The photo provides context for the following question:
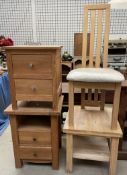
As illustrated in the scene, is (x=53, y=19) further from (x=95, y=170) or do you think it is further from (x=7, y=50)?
(x=95, y=170)

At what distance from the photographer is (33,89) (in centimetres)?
129

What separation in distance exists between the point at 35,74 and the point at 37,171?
2.88 ft

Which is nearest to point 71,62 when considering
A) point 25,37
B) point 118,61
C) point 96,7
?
point 118,61

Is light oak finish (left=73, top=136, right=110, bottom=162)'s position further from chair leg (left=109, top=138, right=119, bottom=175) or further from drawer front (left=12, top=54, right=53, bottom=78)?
drawer front (left=12, top=54, right=53, bottom=78)

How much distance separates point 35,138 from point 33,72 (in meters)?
0.58

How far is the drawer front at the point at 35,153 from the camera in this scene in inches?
57.7

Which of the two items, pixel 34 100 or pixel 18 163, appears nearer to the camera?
pixel 34 100

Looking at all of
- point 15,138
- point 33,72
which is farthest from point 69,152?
point 33,72

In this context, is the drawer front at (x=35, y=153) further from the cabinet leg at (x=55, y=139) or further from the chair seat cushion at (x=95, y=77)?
the chair seat cushion at (x=95, y=77)

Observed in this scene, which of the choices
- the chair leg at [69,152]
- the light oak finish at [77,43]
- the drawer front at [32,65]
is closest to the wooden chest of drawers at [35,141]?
the chair leg at [69,152]

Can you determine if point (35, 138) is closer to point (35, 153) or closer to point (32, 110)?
point (35, 153)

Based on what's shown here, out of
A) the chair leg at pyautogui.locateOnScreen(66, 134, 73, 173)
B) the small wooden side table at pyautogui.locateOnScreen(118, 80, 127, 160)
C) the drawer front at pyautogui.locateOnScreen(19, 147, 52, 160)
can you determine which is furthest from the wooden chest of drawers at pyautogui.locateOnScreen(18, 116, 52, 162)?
the small wooden side table at pyautogui.locateOnScreen(118, 80, 127, 160)

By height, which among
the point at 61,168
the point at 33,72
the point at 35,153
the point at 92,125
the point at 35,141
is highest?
the point at 33,72

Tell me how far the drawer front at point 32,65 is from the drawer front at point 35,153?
0.65 meters
